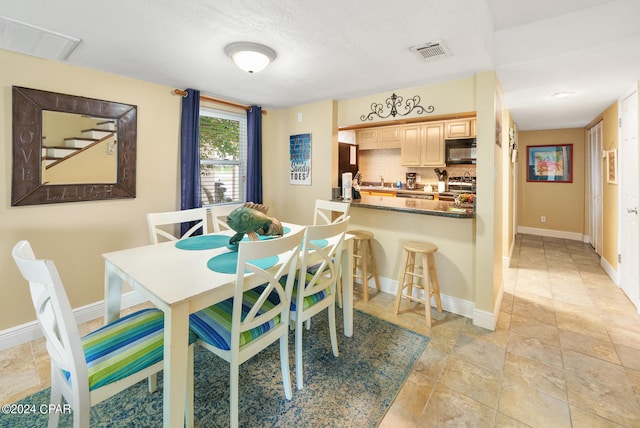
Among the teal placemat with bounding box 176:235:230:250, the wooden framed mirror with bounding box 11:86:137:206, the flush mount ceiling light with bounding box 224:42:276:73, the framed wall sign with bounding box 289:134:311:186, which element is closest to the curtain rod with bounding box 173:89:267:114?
the wooden framed mirror with bounding box 11:86:137:206

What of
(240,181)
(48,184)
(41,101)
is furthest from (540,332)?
(41,101)

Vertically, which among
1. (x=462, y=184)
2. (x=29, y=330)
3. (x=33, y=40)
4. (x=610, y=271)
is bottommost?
(x=29, y=330)

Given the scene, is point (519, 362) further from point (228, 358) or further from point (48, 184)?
point (48, 184)

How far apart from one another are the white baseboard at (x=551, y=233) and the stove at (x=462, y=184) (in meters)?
2.36

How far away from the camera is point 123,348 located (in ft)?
4.17

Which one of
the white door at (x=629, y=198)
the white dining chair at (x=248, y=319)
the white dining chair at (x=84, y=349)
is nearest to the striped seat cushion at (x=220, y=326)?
the white dining chair at (x=248, y=319)

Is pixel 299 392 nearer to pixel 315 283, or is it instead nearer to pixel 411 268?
pixel 315 283

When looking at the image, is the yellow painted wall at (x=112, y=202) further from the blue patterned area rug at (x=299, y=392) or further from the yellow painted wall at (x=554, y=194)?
the yellow painted wall at (x=554, y=194)

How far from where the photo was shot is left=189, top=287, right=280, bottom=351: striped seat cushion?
144 centimetres

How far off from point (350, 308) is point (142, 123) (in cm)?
254

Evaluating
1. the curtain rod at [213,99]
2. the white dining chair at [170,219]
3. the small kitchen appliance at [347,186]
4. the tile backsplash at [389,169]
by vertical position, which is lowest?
the white dining chair at [170,219]

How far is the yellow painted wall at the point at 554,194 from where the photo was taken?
17.8 ft

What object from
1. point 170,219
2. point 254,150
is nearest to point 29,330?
point 170,219

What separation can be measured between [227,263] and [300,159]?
2.27m
